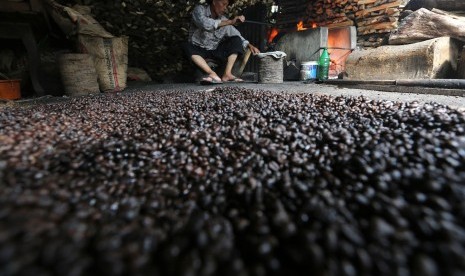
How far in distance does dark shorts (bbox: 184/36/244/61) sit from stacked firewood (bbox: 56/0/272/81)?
0.89 m

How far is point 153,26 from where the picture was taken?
6.11 metres

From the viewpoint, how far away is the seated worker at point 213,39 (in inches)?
214

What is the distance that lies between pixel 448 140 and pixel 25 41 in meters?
5.89

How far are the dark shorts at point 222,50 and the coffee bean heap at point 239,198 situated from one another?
4522mm

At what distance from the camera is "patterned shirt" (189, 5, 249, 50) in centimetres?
543

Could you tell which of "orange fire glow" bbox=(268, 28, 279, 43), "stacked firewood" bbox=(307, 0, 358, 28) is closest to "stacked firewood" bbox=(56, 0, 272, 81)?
"orange fire glow" bbox=(268, 28, 279, 43)

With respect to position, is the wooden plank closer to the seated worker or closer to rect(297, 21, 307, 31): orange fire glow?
rect(297, 21, 307, 31): orange fire glow

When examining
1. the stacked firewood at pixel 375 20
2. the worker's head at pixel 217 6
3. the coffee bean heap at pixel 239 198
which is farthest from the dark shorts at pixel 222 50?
the coffee bean heap at pixel 239 198

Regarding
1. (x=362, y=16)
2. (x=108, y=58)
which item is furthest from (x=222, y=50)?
(x=362, y=16)

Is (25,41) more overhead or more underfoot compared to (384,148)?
more overhead

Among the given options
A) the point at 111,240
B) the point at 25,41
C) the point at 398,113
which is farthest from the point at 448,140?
the point at 25,41

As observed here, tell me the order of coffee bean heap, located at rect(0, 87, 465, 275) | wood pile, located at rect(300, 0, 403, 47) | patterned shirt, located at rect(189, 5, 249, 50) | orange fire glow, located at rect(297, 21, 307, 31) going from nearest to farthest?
1. coffee bean heap, located at rect(0, 87, 465, 275)
2. patterned shirt, located at rect(189, 5, 249, 50)
3. wood pile, located at rect(300, 0, 403, 47)
4. orange fire glow, located at rect(297, 21, 307, 31)

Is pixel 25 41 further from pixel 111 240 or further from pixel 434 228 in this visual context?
pixel 434 228

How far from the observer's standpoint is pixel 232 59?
20.3ft
